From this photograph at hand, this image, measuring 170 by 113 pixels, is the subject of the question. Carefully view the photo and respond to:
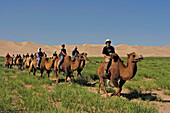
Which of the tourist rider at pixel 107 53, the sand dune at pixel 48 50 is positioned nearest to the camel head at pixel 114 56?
the tourist rider at pixel 107 53

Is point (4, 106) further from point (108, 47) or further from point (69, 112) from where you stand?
point (108, 47)

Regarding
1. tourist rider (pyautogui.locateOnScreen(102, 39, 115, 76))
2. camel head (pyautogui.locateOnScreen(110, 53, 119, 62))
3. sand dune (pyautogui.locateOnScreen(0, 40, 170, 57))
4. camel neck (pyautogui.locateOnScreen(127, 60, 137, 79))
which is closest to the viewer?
camel neck (pyautogui.locateOnScreen(127, 60, 137, 79))

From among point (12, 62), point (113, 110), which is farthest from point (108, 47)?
point (12, 62)

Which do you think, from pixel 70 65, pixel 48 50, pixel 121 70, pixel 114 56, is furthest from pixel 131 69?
pixel 48 50

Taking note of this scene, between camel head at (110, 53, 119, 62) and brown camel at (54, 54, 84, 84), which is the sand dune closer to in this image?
brown camel at (54, 54, 84, 84)

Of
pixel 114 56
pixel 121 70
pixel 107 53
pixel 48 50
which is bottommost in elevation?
pixel 121 70

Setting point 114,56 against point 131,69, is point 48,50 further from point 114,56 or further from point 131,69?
point 131,69

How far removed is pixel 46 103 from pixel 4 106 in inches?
53.4

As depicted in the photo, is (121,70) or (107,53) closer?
(121,70)

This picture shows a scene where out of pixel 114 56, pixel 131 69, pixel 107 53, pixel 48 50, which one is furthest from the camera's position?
pixel 48 50

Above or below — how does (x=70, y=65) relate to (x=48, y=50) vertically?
below

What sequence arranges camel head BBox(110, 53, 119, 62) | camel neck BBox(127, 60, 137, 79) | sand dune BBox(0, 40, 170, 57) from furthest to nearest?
1. sand dune BBox(0, 40, 170, 57)
2. camel head BBox(110, 53, 119, 62)
3. camel neck BBox(127, 60, 137, 79)

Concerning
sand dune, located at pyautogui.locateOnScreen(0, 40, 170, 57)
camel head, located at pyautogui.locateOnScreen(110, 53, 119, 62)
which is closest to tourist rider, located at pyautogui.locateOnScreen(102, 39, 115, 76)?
camel head, located at pyautogui.locateOnScreen(110, 53, 119, 62)

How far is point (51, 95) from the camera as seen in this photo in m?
7.50
